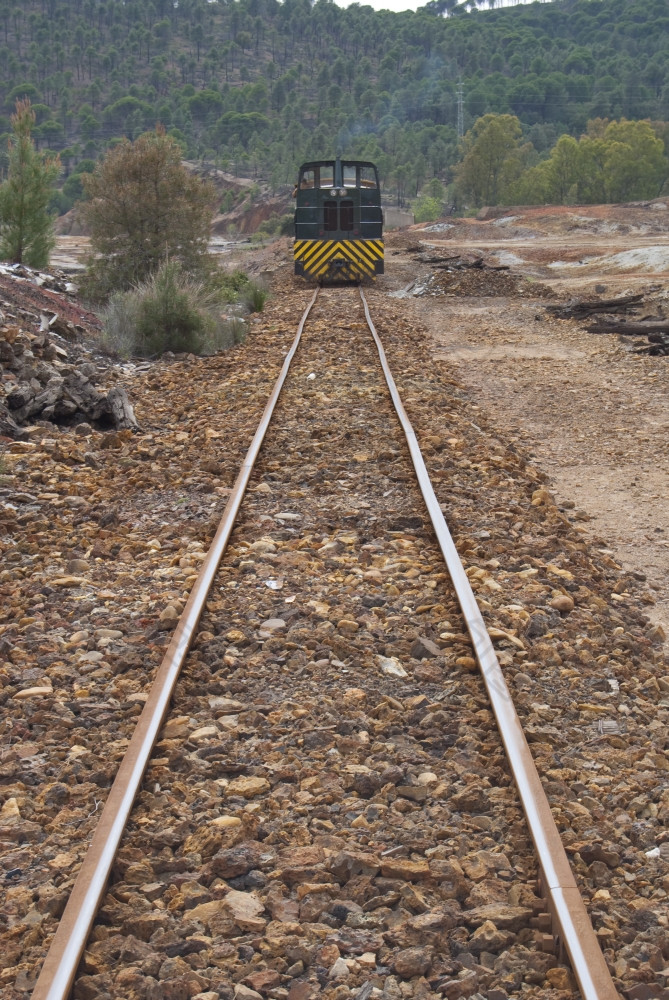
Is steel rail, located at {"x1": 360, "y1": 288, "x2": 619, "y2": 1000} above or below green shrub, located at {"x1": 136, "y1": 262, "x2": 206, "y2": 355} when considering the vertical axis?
below

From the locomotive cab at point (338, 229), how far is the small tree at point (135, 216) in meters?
5.93

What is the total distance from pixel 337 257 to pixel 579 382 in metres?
14.3

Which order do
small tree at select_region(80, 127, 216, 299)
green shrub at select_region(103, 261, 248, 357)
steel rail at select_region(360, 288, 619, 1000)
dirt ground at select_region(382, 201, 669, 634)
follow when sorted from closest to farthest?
steel rail at select_region(360, 288, 619, 1000), dirt ground at select_region(382, 201, 669, 634), green shrub at select_region(103, 261, 248, 357), small tree at select_region(80, 127, 216, 299)

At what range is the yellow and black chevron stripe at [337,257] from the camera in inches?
1037

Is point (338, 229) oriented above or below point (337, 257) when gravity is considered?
above

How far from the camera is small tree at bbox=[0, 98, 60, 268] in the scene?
20781 mm

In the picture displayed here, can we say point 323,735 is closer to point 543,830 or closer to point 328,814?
point 328,814

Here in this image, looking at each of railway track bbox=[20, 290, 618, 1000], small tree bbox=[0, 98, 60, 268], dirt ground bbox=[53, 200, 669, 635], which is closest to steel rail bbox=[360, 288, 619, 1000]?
railway track bbox=[20, 290, 618, 1000]

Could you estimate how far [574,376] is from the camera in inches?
541

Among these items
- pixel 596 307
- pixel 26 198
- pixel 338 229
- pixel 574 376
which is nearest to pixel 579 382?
pixel 574 376

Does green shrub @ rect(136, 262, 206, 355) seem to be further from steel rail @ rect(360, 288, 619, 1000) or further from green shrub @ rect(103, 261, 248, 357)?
steel rail @ rect(360, 288, 619, 1000)

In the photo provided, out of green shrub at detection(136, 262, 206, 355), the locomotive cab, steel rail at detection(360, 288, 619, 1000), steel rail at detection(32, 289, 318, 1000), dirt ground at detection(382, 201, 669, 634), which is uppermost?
the locomotive cab

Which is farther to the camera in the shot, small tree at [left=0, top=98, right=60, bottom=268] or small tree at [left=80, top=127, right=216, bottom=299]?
small tree at [left=0, top=98, right=60, bottom=268]

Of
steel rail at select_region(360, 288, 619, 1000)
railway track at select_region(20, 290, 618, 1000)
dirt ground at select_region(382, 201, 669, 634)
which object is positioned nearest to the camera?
steel rail at select_region(360, 288, 619, 1000)
